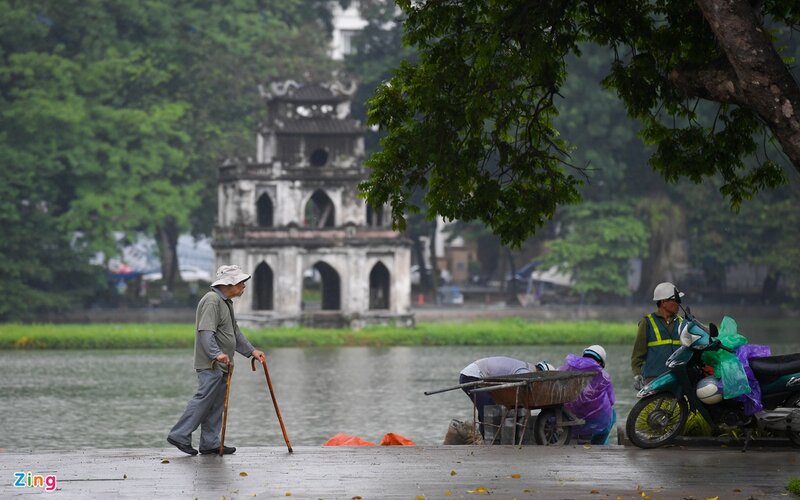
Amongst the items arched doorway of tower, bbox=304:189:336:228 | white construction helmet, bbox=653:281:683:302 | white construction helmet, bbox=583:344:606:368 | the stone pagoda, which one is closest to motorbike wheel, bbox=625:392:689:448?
white construction helmet, bbox=653:281:683:302

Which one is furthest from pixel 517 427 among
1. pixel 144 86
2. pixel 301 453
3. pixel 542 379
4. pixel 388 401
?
pixel 144 86

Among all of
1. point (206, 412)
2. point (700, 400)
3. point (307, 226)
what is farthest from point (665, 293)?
point (307, 226)

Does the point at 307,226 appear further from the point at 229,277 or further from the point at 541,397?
the point at 229,277

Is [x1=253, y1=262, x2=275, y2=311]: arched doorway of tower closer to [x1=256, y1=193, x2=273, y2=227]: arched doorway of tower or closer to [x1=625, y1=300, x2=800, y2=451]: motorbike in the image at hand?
[x1=256, y1=193, x2=273, y2=227]: arched doorway of tower

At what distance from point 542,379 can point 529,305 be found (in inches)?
2027

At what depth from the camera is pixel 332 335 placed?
53875 mm

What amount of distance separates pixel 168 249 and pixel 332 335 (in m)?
18.5

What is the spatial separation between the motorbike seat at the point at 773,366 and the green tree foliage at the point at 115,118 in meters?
47.6

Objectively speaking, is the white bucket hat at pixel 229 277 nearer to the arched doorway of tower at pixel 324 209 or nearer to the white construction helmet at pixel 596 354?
the white construction helmet at pixel 596 354

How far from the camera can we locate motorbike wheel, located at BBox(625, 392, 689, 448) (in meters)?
14.4

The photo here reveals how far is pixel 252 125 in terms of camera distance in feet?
234

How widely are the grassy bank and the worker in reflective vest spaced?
3576 centimetres

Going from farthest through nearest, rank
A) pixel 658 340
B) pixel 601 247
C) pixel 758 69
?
pixel 601 247
pixel 658 340
pixel 758 69

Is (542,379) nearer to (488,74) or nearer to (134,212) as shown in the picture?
(488,74)
